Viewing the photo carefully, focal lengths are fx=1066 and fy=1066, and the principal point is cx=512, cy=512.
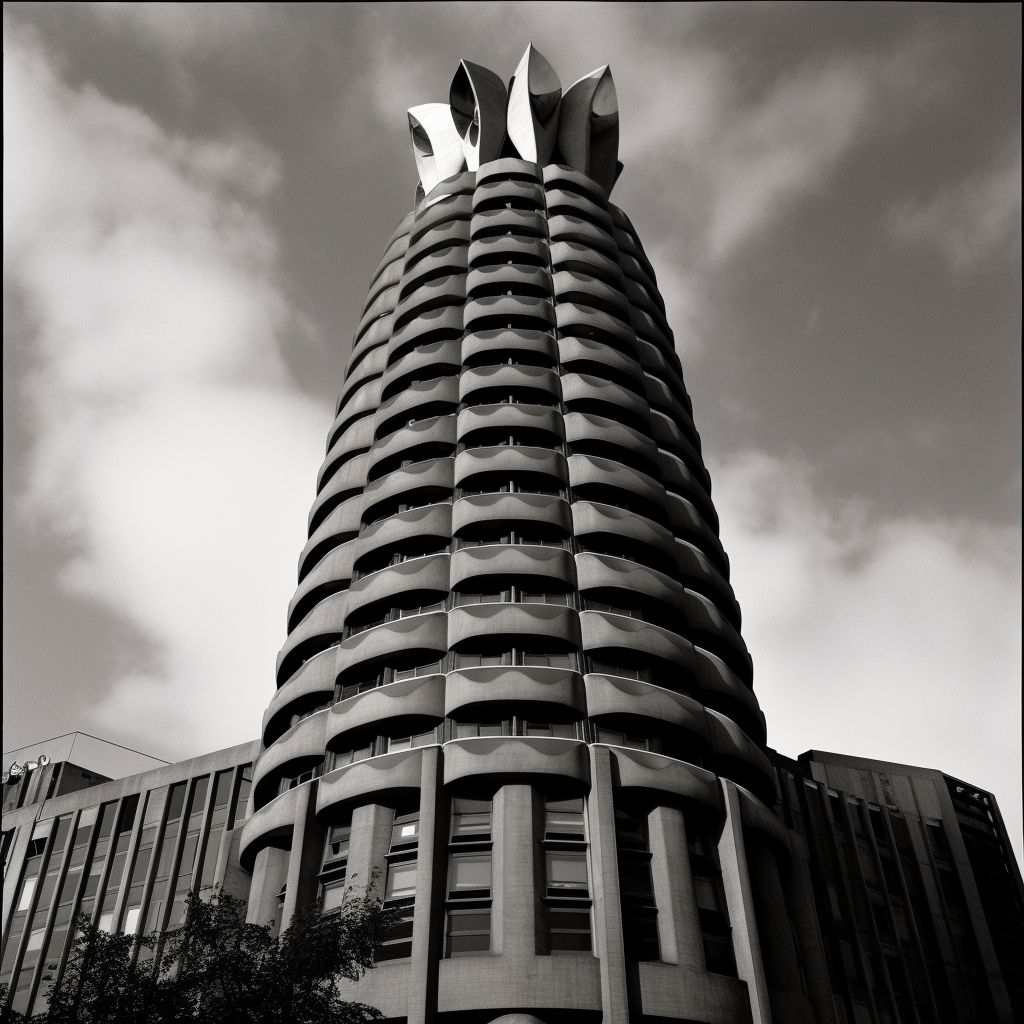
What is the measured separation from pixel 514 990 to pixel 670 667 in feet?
56.0

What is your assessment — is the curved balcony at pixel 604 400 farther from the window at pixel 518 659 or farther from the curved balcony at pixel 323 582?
the window at pixel 518 659

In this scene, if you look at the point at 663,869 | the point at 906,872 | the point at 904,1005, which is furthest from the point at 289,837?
the point at 906,872

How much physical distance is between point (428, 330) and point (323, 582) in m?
18.4

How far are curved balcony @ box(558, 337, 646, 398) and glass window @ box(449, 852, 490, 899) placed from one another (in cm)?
A: 3114

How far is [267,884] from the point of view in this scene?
145 feet

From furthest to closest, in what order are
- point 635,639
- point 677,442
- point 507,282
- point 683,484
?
point 507,282, point 677,442, point 683,484, point 635,639

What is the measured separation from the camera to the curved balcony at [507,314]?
63.8 m

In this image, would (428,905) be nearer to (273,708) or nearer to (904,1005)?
(273,708)

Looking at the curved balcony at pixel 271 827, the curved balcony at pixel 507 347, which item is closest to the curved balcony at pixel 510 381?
the curved balcony at pixel 507 347

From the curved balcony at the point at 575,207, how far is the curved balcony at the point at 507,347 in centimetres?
1553

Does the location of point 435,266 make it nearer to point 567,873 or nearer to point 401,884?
point 401,884

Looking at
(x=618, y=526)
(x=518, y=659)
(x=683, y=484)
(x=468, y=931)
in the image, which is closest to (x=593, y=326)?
(x=683, y=484)

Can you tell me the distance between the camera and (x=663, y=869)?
39969 mm

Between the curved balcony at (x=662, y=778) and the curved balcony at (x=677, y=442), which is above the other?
the curved balcony at (x=677, y=442)
